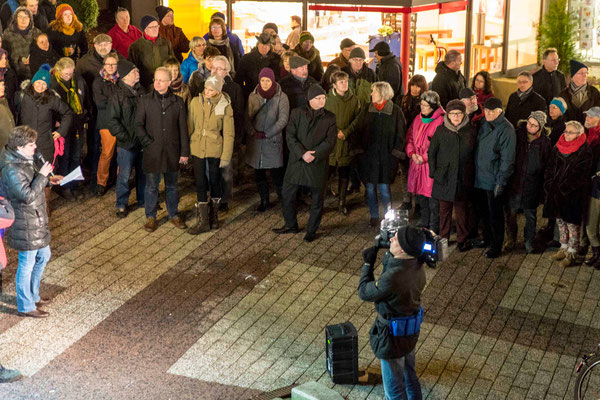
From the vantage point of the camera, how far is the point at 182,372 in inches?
331

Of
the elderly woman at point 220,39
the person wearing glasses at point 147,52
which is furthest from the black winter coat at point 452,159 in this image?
the person wearing glasses at point 147,52

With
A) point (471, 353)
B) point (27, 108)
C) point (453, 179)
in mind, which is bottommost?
point (471, 353)

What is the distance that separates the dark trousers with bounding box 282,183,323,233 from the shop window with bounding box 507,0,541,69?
8853 mm

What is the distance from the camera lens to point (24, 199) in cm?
891

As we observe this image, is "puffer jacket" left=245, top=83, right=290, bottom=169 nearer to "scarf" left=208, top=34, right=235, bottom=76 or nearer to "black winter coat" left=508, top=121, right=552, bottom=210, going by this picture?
"scarf" left=208, top=34, right=235, bottom=76

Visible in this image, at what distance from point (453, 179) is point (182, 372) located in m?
4.18

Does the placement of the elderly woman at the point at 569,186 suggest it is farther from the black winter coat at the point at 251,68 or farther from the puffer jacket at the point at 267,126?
the black winter coat at the point at 251,68

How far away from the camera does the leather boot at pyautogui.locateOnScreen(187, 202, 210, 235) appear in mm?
11648

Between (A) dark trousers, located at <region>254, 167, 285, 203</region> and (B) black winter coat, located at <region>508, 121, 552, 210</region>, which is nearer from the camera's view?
(B) black winter coat, located at <region>508, 121, 552, 210</region>

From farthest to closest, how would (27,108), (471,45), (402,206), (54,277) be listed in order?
(471,45)
(402,206)
(27,108)
(54,277)

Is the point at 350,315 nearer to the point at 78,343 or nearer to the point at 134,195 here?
the point at 78,343

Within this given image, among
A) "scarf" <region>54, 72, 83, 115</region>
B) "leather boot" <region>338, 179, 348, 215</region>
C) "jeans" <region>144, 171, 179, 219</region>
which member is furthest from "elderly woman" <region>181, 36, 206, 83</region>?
"leather boot" <region>338, 179, 348, 215</region>

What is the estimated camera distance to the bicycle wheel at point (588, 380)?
7548 mm

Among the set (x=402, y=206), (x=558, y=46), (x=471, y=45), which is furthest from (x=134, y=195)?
(x=558, y=46)
